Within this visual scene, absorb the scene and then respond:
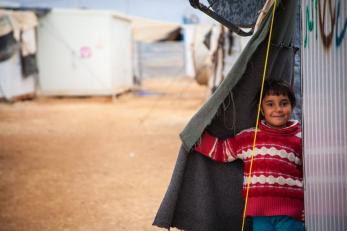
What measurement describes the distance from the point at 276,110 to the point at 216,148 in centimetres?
48

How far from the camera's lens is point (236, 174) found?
323 cm

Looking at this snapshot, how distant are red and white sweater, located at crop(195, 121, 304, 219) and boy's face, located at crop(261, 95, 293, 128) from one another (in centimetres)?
5

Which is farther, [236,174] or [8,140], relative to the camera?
[8,140]

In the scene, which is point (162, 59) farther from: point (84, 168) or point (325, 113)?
point (325, 113)

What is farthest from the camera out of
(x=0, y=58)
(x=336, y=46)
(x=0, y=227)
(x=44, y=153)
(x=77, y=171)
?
(x=0, y=58)

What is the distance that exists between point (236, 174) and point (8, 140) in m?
6.61

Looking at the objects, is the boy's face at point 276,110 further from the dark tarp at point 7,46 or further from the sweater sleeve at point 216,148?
the dark tarp at point 7,46

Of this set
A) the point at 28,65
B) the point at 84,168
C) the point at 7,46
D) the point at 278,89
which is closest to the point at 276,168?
the point at 278,89

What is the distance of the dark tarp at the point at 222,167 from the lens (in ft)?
10.1

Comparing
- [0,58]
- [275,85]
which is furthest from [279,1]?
[0,58]

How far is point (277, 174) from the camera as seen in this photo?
2846 mm

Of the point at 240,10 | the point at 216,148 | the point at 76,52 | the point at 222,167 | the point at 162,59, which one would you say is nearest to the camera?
the point at 216,148

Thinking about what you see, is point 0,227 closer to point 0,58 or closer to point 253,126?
point 253,126

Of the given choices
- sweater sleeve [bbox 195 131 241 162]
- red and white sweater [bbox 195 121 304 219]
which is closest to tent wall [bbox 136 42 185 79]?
sweater sleeve [bbox 195 131 241 162]
